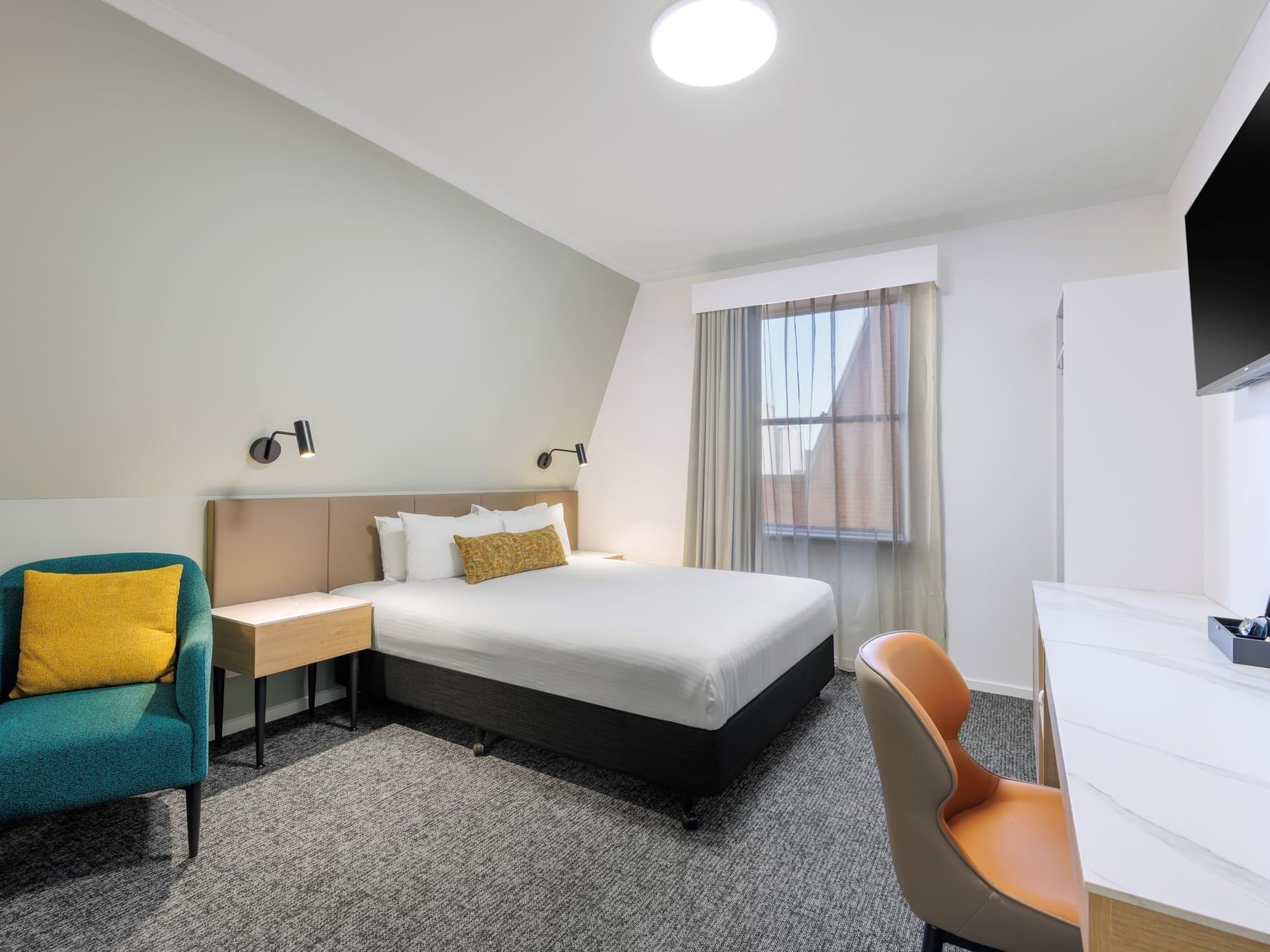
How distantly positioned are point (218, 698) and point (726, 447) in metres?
3.03

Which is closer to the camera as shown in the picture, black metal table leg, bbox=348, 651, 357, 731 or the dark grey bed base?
the dark grey bed base

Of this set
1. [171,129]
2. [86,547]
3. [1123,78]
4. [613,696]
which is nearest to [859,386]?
[1123,78]

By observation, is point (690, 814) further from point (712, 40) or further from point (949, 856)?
point (712, 40)

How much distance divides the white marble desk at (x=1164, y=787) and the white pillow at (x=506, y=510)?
3.04 metres

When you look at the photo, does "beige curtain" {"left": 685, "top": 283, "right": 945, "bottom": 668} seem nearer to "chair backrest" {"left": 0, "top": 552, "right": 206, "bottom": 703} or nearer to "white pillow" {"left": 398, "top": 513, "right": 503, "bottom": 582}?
"white pillow" {"left": 398, "top": 513, "right": 503, "bottom": 582}

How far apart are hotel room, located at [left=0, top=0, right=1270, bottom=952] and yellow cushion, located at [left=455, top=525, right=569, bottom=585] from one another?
5cm

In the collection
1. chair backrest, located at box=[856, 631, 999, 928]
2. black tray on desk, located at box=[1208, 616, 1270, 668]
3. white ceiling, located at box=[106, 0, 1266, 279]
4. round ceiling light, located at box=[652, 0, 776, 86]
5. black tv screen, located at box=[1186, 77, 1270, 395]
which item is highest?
white ceiling, located at box=[106, 0, 1266, 279]

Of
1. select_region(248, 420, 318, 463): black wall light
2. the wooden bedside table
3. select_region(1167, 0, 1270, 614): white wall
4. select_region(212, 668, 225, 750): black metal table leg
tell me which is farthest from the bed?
select_region(1167, 0, 1270, 614): white wall

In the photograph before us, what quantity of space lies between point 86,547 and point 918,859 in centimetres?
304

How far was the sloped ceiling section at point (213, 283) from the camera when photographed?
195cm

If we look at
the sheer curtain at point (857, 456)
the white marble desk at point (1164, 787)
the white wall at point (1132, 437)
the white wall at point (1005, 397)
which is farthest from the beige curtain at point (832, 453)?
the white marble desk at point (1164, 787)

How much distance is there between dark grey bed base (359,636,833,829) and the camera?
7.06 feet

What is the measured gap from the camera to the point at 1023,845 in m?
1.23

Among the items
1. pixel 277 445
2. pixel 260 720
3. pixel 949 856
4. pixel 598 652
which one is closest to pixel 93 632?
pixel 260 720
